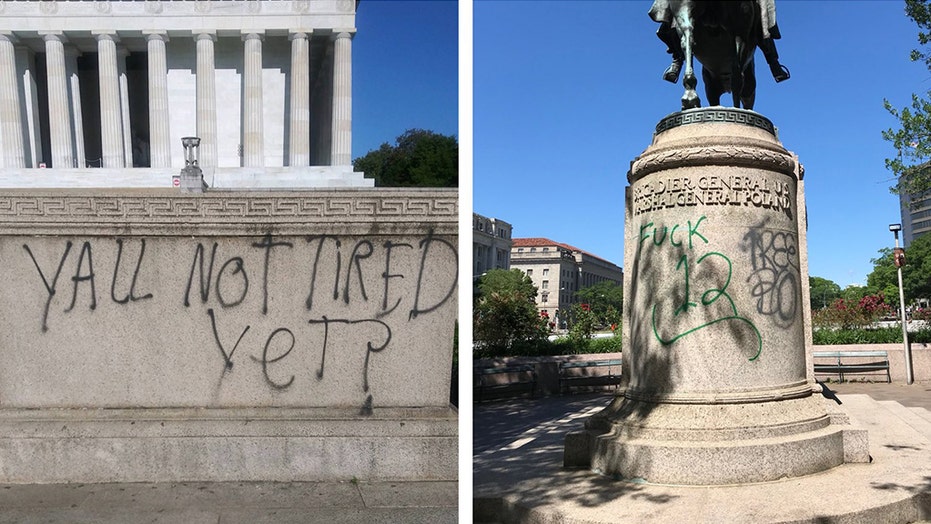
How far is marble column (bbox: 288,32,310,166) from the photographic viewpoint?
51250 millimetres

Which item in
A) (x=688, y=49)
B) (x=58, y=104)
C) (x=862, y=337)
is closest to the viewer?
(x=688, y=49)

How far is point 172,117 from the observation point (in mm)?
55094

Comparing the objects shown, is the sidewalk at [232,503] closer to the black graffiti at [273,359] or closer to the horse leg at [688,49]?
the black graffiti at [273,359]

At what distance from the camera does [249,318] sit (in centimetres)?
711

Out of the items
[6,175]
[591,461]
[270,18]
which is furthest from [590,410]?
[270,18]

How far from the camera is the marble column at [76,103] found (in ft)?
173

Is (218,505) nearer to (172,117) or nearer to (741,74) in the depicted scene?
(741,74)

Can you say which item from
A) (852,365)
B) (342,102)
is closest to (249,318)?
(852,365)

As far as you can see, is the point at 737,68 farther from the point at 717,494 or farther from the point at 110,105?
the point at 110,105

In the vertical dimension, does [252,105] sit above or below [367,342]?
above

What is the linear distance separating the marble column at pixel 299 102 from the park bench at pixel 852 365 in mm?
40283

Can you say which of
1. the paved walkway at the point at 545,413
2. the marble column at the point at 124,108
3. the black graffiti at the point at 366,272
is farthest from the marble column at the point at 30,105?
the black graffiti at the point at 366,272

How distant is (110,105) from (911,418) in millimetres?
52955

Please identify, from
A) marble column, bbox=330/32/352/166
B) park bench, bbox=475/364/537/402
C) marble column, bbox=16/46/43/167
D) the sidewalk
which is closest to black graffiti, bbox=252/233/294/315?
the sidewalk
